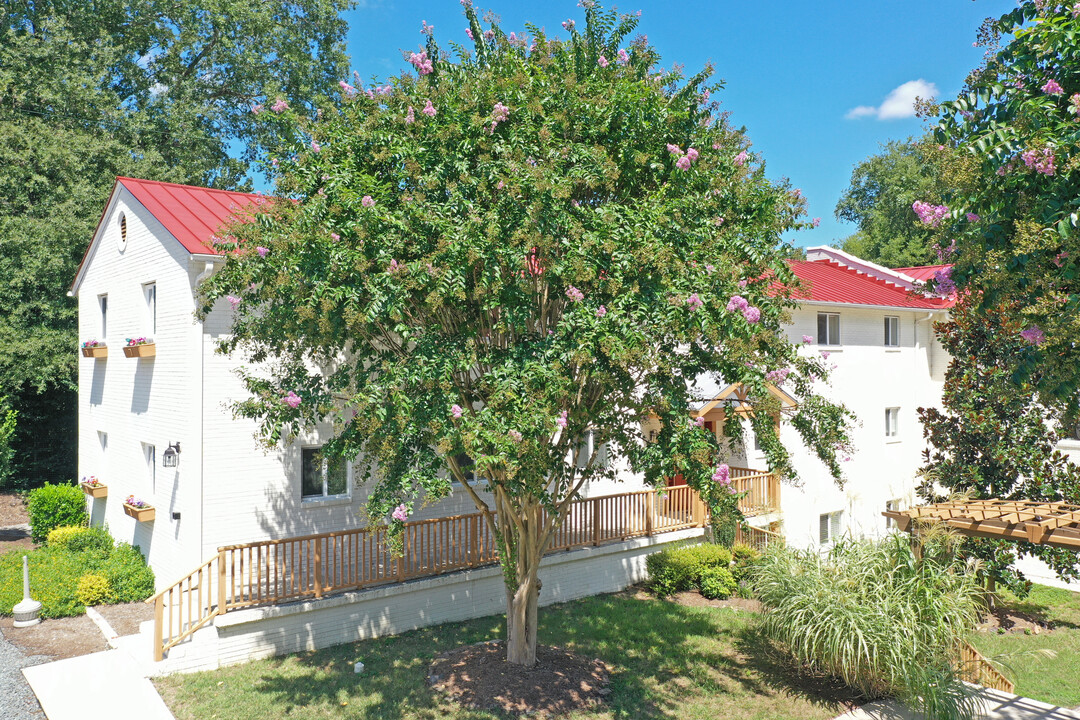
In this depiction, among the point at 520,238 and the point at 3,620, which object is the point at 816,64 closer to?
the point at 520,238

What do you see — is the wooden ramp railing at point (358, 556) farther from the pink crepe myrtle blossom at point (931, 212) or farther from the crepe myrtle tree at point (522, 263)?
the pink crepe myrtle blossom at point (931, 212)

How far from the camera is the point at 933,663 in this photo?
27.4 feet

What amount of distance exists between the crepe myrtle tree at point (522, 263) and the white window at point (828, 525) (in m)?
11.0

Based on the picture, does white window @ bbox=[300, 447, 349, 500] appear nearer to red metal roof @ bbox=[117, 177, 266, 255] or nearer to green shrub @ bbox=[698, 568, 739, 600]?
red metal roof @ bbox=[117, 177, 266, 255]

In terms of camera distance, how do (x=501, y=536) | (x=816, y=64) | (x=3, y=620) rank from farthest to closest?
(x=816, y=64) < (x=3, y=620) < (x=501, y=536)

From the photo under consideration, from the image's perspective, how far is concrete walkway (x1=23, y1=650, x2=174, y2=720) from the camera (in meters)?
8.02

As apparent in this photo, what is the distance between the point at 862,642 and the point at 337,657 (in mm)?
6977

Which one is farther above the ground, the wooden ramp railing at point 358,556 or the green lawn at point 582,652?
the wooden ramp railing at point 358,556

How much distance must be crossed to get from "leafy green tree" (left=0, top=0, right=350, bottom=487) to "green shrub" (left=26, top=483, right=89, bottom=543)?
Result: 4169 millimetres

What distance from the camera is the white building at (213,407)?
35.0ft

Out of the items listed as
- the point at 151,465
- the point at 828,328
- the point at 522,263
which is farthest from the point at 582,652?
the point at 828,328

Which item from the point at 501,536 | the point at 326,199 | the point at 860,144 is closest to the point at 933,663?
the point at 501,536

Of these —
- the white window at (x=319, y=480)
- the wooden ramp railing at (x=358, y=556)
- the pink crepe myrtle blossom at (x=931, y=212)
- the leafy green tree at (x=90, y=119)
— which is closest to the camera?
the pink crepe myrtle blossom at (x=931, y=212)

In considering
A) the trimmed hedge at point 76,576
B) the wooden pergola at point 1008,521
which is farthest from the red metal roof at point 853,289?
the trimmed hedge at point 76,576
